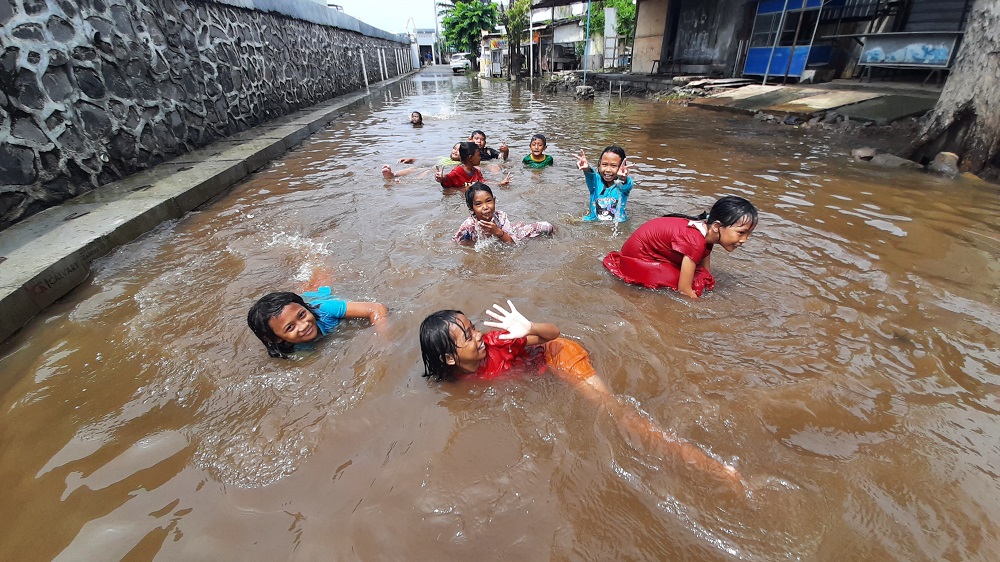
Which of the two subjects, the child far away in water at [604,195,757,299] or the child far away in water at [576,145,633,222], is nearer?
the child far away in water at [604,195,757,299]

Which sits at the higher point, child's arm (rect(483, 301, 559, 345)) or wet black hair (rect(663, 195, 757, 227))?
wet black hair (rect(663, 195, 757, 227))

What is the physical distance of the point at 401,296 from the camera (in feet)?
11.8

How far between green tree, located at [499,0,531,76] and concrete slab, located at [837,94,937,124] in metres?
21.9

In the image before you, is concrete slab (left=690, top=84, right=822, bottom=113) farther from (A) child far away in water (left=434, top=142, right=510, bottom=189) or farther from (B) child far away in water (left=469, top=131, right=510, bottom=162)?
(A) child far away in water (left=434, top=142, right=510, bottom=189)

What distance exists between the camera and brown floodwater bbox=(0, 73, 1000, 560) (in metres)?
1.75

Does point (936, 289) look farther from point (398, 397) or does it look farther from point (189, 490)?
point (189, 490)

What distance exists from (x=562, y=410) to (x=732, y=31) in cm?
1726

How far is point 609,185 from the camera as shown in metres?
4.78

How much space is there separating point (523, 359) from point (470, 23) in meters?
46.7

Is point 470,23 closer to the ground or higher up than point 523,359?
higher up

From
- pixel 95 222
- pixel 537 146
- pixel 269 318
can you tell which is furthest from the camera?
pixel 537 146

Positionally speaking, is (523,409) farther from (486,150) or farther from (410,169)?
(486,150)

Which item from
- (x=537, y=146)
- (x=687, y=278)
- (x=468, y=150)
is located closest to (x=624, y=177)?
(x=687, y=278)

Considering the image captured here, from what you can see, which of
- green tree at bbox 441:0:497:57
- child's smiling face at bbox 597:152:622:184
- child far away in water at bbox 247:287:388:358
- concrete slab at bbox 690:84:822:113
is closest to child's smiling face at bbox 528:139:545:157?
child's smiling face at bbox 597:152:622:184
